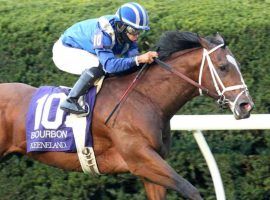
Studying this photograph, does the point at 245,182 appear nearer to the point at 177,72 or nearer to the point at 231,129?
the point at 231,129

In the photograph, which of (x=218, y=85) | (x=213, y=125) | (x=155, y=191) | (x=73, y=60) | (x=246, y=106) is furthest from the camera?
(x=213, y=125)

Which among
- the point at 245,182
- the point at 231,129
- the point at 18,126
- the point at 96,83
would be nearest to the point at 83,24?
the point at 96,83

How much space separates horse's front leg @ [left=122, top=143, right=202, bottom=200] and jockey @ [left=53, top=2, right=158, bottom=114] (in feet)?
1.75

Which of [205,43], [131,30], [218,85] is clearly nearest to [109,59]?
[131,30]

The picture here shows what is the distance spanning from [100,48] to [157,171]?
0.97 metres

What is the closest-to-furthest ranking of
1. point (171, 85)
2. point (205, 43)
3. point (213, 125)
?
point (205, 43), point (171, 85), point (213, 125)

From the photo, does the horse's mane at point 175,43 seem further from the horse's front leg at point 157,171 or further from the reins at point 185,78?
the horse's front leg at point 157,171

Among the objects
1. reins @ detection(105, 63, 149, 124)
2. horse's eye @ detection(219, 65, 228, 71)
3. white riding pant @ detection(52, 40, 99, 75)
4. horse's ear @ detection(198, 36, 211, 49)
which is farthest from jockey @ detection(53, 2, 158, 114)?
horse's eye @ detection(219, 65, 228, 71)

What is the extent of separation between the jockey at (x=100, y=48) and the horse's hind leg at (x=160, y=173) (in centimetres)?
57

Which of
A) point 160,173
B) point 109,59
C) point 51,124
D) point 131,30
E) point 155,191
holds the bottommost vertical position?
point 155,191

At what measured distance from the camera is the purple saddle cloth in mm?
6508

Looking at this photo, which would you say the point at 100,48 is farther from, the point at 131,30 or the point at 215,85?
the point at 215,85

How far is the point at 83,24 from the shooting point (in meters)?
6.64

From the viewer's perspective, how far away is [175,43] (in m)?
6.41
